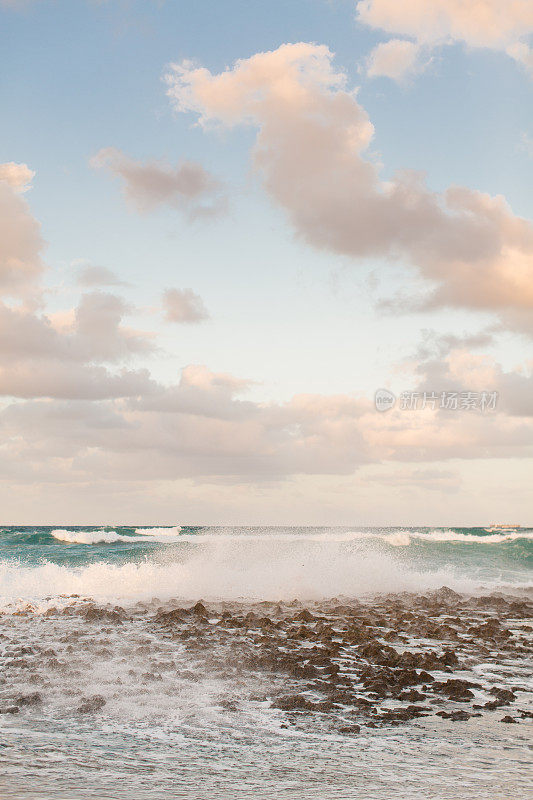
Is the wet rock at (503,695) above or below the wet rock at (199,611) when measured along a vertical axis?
above

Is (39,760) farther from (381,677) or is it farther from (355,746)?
(381,677)

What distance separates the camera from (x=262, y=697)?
34.9ft

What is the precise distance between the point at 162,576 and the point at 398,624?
13.0 metres

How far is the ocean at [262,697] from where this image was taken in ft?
22.9

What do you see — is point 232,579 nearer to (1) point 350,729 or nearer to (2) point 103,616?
(2) point 103,616

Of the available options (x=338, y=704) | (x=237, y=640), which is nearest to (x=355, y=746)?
(x=338, y=704)

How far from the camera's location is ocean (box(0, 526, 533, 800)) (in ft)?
22.9

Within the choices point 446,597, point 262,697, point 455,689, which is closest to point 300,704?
point 262,697

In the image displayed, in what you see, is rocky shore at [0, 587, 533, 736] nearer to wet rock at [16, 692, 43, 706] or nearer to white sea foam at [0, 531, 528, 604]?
wet rock at [16, 692, 43, 706]

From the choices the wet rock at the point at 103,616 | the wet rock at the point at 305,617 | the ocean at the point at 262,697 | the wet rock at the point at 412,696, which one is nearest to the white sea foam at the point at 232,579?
the ocean at the point at 262,697

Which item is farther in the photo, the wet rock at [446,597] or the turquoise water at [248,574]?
the turquoise water at [248,574]

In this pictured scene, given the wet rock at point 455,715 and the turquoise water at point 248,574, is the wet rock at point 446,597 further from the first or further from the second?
the wet rock at point 455,715

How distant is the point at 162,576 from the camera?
2800 centimetres

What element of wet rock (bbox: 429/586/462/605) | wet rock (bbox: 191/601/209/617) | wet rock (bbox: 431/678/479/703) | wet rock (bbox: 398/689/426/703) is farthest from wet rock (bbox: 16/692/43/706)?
wet rock (bbox: 429/586/462/605)
